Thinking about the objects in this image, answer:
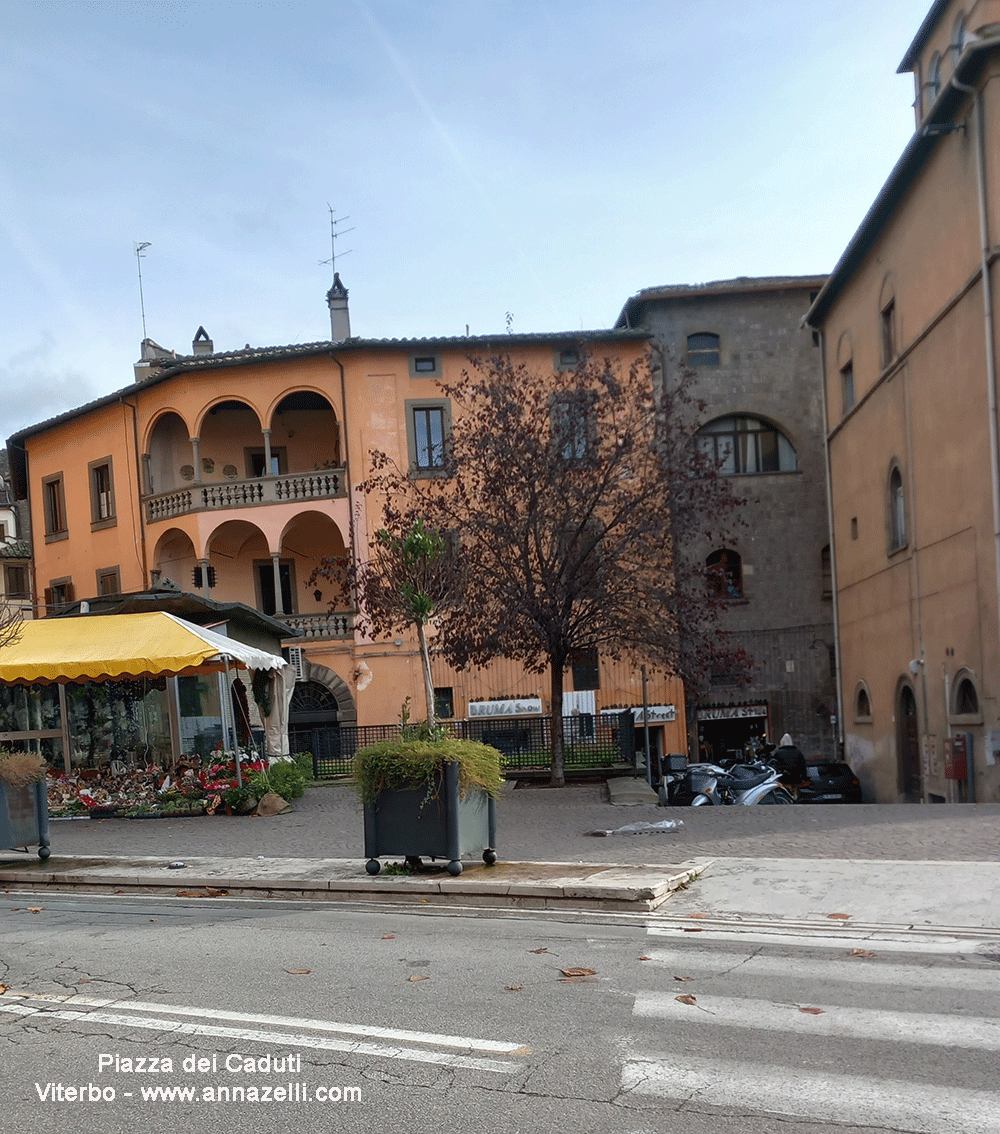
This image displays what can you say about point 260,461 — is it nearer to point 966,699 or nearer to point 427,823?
point 966,699

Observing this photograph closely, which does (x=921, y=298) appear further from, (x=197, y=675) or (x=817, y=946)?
(x=817, y=946)

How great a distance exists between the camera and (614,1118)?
4.30 meters

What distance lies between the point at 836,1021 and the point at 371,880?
5560 millimetres

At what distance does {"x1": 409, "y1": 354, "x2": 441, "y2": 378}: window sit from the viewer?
3469 centimetres

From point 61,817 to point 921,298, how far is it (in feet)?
60.5

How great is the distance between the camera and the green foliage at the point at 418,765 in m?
9.98

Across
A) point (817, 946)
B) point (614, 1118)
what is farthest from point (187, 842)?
point (614, 1118)

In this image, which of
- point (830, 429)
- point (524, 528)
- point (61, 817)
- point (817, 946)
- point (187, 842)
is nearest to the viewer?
point (817, 946)

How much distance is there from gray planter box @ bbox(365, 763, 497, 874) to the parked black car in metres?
16.6

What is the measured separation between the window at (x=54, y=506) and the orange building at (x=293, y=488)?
504 millimetres

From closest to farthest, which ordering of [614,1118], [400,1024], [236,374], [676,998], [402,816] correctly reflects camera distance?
[614,1118]
[400,1024]
[676,998]
[402,816]
[236,374]

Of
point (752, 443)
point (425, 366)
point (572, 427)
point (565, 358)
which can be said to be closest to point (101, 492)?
point (425, 366)

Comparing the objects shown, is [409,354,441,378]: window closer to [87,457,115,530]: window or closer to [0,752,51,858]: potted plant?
[87,457,115,530]: window

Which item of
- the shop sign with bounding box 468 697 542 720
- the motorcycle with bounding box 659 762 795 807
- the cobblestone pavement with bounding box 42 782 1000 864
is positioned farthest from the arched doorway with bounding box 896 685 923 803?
the shop sign with bounding box 468 697 542 720
